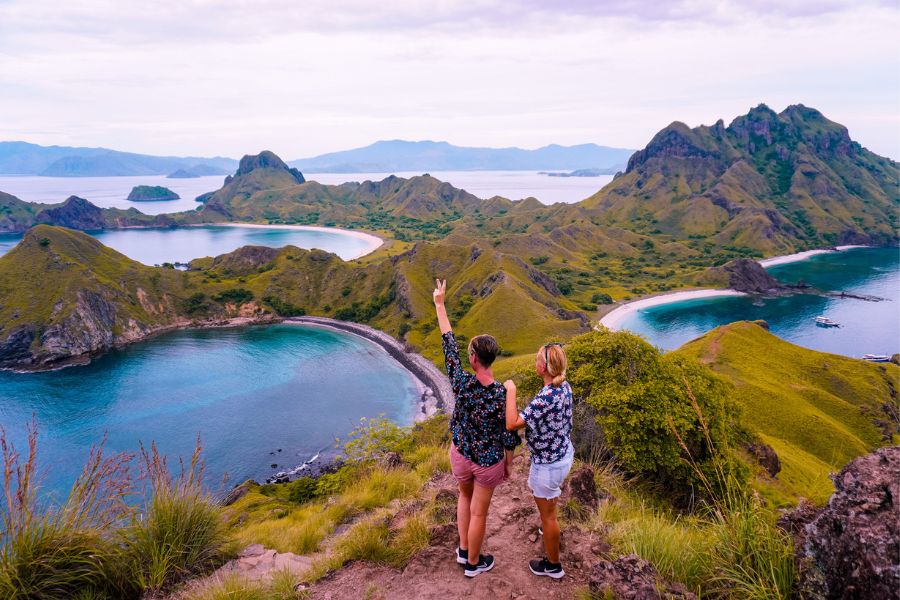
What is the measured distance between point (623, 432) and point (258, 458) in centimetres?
6374

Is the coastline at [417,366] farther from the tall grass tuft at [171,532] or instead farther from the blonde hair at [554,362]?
the blonde hair at [554,362]

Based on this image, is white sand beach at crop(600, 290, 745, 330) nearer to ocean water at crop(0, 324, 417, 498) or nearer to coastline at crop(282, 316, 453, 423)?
coastline at crop(282, 316, 453, 423)

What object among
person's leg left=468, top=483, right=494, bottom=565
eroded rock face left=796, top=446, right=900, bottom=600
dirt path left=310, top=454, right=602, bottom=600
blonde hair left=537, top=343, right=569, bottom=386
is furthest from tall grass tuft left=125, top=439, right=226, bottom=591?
eroded rock face left=796, top=446, right=900, bottom=600

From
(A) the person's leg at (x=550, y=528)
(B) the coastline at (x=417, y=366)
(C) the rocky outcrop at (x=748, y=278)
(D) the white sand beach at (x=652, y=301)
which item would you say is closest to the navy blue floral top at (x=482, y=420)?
(A) the person's leg at (x=550, y=528)

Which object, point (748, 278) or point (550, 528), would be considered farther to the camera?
point (748, 278)

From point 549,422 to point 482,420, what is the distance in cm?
107

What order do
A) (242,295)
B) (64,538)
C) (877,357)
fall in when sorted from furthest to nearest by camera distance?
(242,295), (877,357), (64,538)

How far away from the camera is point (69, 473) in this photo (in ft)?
205

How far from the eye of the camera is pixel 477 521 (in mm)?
7164

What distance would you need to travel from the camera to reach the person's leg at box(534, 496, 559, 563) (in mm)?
7008

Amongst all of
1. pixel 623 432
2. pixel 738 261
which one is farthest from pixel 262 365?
pixel 738 261

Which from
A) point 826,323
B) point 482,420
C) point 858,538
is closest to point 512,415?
point 482,420

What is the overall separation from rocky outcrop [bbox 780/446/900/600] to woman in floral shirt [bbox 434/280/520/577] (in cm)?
378

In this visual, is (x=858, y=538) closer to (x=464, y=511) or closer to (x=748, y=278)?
(x=464, y=511)
